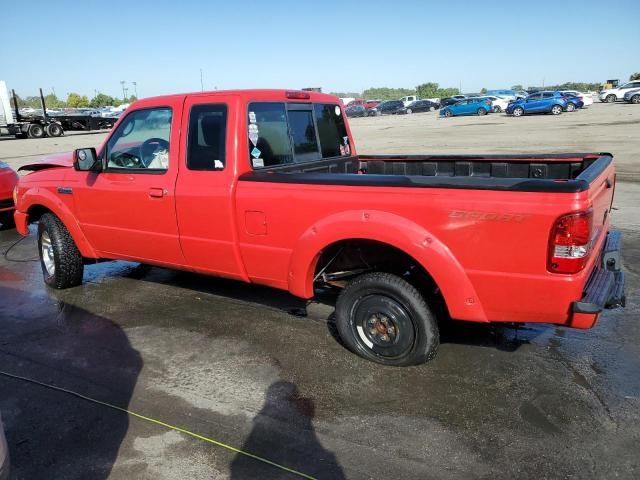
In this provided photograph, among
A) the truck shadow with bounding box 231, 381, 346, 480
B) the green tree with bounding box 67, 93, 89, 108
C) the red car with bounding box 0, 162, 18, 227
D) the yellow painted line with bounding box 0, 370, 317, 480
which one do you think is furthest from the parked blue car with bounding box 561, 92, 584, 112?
the green tree with bounding box 67, 93, 89, 108

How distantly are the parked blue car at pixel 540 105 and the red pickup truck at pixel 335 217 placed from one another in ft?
111

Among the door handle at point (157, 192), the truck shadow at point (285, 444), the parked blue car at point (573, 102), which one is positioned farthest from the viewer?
the parked blue car at point (573, 102)

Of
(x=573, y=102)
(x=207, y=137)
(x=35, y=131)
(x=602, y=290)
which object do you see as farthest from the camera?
(x=573, y=102)

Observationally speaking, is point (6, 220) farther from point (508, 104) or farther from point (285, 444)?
point (508, 104)

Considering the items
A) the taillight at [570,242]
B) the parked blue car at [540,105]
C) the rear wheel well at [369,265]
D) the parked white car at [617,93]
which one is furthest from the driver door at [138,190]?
the parked white car at [617,93]

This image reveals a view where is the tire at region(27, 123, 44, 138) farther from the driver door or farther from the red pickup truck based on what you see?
the driver door

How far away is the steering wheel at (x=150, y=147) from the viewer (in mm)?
4496

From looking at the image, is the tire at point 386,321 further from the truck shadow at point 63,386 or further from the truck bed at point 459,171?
the truck shadow at point 63,386

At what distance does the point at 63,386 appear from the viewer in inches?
141

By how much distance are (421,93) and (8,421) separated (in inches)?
3814

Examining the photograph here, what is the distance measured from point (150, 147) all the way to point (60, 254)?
166 cm

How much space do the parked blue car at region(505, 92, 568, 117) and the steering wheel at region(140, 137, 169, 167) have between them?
3496cm

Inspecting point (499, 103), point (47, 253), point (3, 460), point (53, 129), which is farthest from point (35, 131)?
point (3, 460)

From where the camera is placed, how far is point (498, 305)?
3.11m
